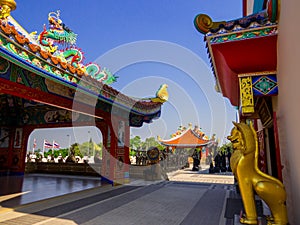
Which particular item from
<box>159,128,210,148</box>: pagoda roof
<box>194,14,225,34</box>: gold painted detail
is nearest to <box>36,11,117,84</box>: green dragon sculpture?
<box>194,14,225,34</box>: gold painted detail

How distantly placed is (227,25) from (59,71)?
4.20 meters

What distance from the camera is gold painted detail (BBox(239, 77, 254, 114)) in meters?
2.75

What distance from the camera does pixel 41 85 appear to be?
5594 millimetres

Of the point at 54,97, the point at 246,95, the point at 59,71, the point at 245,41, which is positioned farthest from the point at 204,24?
the point at 54,97

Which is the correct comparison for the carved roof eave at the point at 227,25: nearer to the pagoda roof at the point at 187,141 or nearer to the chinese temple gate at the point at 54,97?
the chinese temple gate at the point at 54,97

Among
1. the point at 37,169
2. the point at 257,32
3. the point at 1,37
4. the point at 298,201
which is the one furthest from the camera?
the point at 37,169

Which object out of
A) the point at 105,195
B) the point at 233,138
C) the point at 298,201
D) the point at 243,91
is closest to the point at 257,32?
the point at 243,91

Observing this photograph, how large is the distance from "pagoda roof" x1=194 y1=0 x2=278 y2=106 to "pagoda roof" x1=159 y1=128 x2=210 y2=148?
18.3 metres

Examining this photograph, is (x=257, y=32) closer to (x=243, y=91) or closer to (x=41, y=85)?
(x=243, y=91)

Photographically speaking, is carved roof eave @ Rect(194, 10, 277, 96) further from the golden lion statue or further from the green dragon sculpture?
the green dragon sculpture

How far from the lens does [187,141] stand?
21.3 meters

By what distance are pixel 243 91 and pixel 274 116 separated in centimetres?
83

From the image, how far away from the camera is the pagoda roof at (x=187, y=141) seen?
20.8 metres

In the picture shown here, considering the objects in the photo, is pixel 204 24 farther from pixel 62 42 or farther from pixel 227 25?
pixel 62 42
